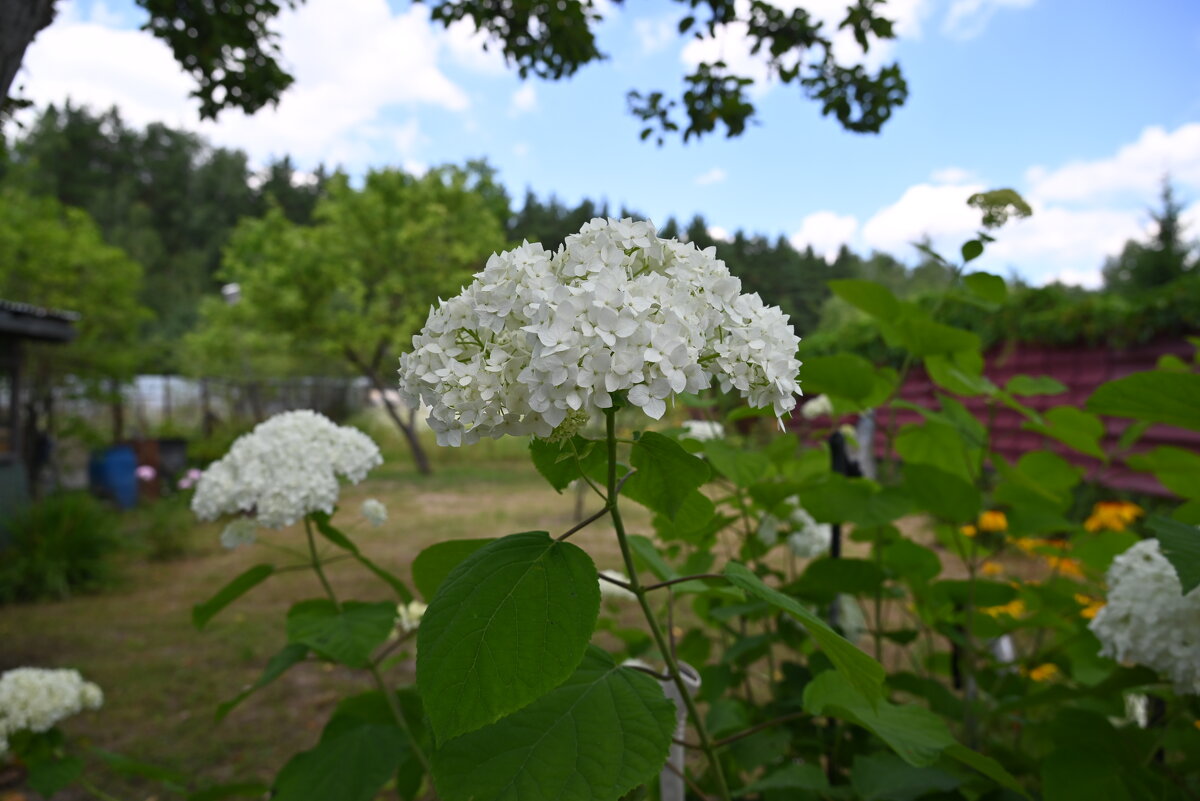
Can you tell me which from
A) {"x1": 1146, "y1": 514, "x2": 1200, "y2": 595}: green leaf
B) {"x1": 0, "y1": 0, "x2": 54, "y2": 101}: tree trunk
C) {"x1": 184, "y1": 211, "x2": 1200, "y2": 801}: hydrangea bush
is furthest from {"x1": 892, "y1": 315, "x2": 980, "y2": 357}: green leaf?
{"x1": 0, "y1": 0, "x2": 54, "y2": 101}: tree trunk

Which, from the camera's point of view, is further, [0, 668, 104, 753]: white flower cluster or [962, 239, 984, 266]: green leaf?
[0, 668, 104, 753]: white flower cluster

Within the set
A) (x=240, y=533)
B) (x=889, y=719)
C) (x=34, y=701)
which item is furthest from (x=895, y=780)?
(x=34, y=701)

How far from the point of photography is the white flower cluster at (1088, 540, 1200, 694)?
952 mm

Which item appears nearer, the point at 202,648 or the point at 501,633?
the point at 501,633

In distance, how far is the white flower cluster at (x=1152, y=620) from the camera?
3.12ft

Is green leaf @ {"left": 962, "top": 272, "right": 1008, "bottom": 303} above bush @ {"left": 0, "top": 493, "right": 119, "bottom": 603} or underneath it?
above

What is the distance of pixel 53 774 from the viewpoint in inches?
61.9

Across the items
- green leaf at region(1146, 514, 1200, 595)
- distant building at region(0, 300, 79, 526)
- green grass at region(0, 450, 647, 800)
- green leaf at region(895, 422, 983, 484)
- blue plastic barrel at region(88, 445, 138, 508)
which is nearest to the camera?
green leaf at region(1146, 514, 1200, 595)

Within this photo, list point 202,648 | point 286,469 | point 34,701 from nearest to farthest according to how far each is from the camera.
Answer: point 286,469 < point 34,701 < point 202,648

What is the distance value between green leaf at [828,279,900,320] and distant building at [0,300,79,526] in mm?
7454

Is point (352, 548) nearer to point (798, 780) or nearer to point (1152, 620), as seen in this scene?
point (798, 780)

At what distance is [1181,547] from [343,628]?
3.54 feet

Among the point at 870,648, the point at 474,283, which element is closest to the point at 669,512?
the point at 474,283

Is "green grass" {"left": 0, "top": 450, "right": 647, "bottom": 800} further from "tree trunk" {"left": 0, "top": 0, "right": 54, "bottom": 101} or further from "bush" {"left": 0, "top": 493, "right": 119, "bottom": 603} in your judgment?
"tree trunk" {"left": 0, "top": 0, "right": 54, "bottom": 101}
